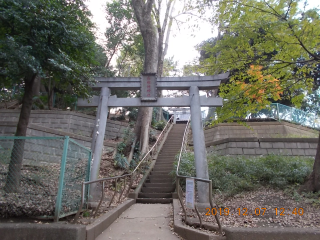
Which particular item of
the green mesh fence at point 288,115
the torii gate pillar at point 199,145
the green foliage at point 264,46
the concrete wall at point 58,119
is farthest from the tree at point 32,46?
the green mesh fence at point 288,115

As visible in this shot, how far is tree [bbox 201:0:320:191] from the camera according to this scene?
5617 millimetres

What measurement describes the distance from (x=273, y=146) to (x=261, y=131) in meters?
2.66

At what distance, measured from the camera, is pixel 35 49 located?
17.2 ft

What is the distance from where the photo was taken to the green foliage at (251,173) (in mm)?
6828

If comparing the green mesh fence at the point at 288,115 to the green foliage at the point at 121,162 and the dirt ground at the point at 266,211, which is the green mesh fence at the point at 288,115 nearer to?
→ the green foliage at the point at 121,162

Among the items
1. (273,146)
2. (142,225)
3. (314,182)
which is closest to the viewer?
(142,225)

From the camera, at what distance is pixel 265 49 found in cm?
641

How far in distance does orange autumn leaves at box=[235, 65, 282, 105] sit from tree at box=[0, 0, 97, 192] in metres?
4.30

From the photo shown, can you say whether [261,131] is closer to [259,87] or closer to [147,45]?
[259,87]

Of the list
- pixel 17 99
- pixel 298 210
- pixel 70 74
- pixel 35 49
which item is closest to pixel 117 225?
pixel 70 74

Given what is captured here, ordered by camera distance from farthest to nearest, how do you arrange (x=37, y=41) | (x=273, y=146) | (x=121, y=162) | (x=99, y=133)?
1. (x=273, y=146)
2. (x=121, y=162)
3. (x=99, y=133)
4. (x=37, y=41)

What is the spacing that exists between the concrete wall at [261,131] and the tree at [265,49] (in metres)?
5.84

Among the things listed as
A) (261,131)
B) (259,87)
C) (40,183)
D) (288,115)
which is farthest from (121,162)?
(288,115)

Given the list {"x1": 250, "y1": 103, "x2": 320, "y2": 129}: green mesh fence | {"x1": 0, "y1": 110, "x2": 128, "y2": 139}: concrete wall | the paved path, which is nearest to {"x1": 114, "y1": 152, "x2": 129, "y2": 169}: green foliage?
the paved path
